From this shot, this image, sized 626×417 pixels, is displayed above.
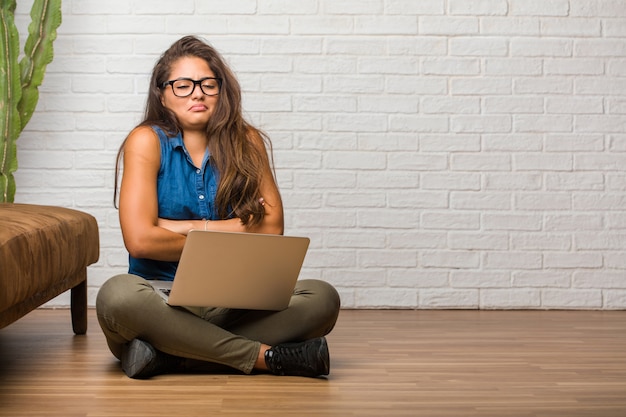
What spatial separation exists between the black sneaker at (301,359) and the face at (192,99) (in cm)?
68

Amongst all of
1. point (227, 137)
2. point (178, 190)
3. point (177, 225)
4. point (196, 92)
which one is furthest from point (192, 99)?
point (177, 225)

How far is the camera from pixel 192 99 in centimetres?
262

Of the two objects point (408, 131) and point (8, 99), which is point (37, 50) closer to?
point (8, 99)

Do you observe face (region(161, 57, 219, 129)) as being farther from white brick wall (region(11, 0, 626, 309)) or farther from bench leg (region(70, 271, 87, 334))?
white brick wall (region(11, 0, 626, 309))

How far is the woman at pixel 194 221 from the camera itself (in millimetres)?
2375

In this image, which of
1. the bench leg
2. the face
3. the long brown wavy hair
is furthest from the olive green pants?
the bench leg

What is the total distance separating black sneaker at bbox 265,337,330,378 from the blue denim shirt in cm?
42

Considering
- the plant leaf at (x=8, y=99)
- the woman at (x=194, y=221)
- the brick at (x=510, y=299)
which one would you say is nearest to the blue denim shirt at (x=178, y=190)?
the woman at (x=194, y=221)

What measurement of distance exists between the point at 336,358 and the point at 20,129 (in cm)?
162

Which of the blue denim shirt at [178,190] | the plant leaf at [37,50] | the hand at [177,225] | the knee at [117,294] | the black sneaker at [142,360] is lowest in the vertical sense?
the black sneaker at [142,360]

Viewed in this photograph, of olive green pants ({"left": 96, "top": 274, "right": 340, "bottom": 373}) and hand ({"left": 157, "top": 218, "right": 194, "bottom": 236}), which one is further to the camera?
hand ({"left": 157, "top": 218, "right": 194, "bottom": 236})

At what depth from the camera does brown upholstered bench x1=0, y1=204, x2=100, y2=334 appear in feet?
7.39

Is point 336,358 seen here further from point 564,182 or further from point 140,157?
point 564,182

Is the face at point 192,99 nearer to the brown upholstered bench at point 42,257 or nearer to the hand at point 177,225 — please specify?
the hand at point 177,225
